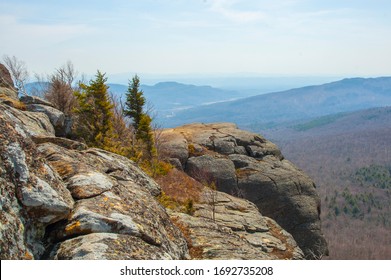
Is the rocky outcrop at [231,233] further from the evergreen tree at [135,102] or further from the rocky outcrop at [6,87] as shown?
the rocky outcrop at [6,87]

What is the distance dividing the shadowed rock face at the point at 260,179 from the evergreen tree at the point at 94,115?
1145cm

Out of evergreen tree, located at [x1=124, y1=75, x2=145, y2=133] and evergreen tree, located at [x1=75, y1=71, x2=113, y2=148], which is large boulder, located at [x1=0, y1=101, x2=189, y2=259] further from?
evergreen tree, located at [x1=124, y1=75, x2=145, y2=133]

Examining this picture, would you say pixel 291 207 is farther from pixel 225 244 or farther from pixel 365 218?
pixel 365 218

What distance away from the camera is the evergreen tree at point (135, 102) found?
39125 mm

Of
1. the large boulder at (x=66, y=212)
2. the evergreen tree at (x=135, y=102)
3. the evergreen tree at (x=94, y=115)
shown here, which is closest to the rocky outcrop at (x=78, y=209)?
the large boulder at (x=66, y=212)

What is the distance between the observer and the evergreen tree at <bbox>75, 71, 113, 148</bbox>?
28641mm

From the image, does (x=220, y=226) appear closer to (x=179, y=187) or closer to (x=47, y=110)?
(x=179, y=187)

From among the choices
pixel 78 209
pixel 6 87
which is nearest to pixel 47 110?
pixel 6 87

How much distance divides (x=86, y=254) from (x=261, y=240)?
1709cm

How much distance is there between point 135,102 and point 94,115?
434 inches

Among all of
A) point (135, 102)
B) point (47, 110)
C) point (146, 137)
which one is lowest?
point (146, 137)

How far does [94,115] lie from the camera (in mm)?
29031
